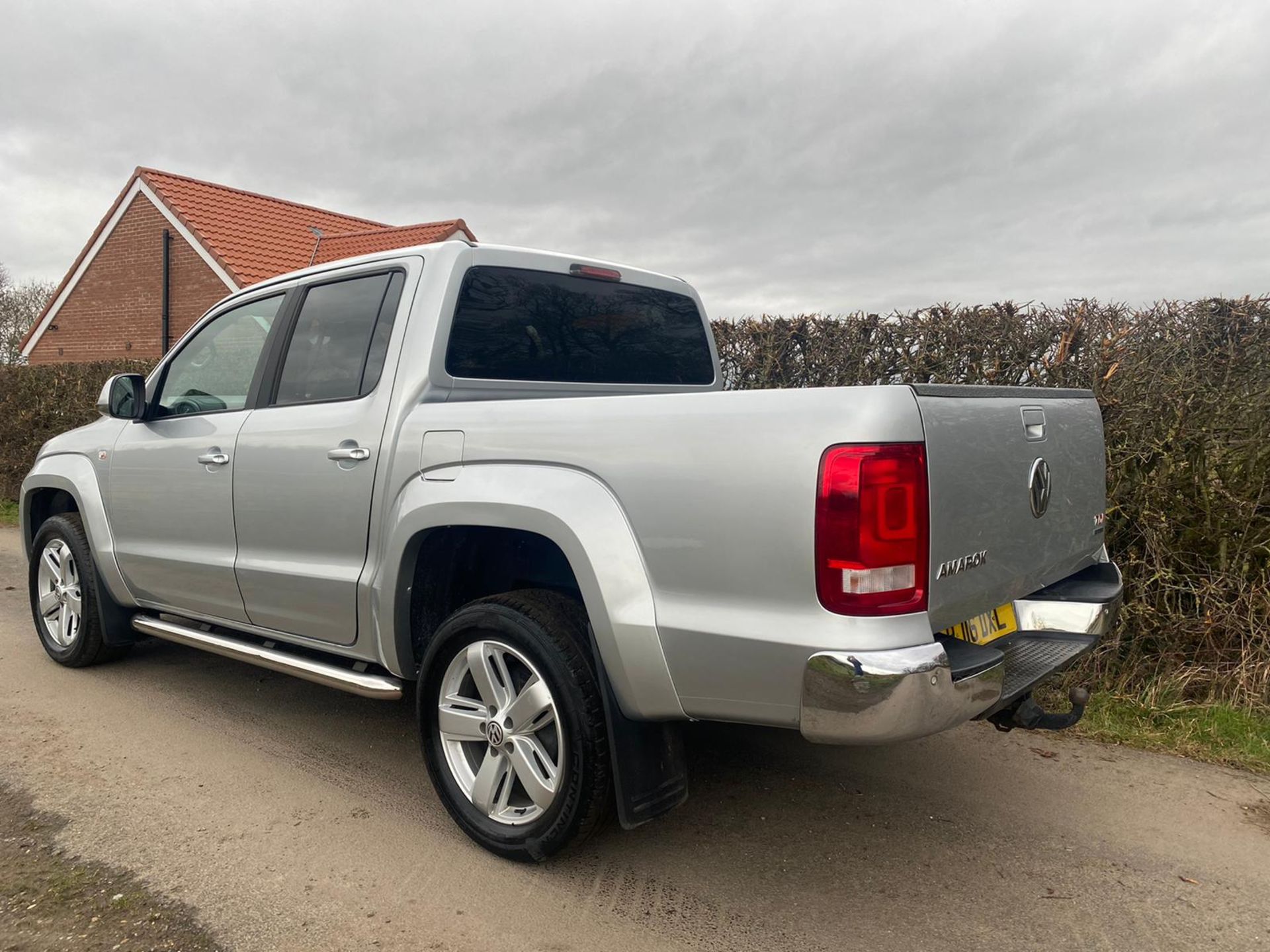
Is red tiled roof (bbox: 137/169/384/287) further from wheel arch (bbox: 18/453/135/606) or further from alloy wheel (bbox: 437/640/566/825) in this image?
alloy wheel (bbox: 437/640/566/825)

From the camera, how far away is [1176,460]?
14.9ft

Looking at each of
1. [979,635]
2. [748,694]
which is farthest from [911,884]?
[748,694]

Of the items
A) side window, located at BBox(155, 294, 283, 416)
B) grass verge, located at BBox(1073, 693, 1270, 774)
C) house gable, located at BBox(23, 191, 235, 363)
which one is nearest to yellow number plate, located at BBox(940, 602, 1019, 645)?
grass verge, located at BBox(1073, 693, 1270, 774)

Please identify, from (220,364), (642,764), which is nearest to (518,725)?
(642,764)

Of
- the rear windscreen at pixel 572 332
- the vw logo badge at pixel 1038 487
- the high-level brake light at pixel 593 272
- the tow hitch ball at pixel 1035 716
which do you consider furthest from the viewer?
the high-level brake light at pixel 593 272

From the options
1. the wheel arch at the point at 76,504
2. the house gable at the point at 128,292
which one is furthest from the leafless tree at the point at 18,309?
the wheel arch at the point at 76,504

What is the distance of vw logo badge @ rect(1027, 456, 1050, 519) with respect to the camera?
2.73m

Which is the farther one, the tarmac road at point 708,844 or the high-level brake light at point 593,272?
the high-level brake light at point 593,272

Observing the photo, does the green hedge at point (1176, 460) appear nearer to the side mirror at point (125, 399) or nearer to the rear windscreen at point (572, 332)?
the rear windscreen at point (572, 332)

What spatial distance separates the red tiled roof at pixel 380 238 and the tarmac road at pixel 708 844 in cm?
1577

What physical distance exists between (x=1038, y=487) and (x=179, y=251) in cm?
2071

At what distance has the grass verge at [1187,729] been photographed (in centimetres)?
389

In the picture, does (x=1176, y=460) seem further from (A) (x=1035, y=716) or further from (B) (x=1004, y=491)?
(B) (x=1004, y=491)

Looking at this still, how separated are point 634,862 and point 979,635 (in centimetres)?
129
